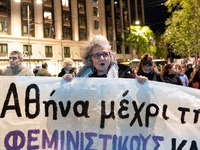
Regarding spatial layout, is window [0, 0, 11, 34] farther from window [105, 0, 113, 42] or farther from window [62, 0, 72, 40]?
window [105, 0, 113, 42]

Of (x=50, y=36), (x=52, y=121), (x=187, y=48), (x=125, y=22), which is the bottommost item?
(x=52, y=121)

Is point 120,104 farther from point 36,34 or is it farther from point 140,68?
point 36,34

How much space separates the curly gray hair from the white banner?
285mm

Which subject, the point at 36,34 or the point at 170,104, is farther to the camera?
the point at 36,34

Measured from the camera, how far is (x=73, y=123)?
255cm

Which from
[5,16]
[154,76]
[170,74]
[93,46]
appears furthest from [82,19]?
[93,46]

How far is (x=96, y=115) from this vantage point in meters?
Answer: 2.59

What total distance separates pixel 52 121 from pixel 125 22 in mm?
45814

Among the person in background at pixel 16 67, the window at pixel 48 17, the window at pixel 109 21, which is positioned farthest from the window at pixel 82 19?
the person in background at pixel 16 67

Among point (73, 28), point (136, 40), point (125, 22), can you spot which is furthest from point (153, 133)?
point (125, 22)

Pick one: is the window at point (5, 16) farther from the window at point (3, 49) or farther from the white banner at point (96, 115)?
the white banner at point (96, 115)

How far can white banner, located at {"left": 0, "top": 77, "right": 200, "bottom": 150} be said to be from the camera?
2.49 meters

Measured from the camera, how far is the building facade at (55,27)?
28.3 meters

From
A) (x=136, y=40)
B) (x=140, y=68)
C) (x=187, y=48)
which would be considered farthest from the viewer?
(x=136, y=40)
